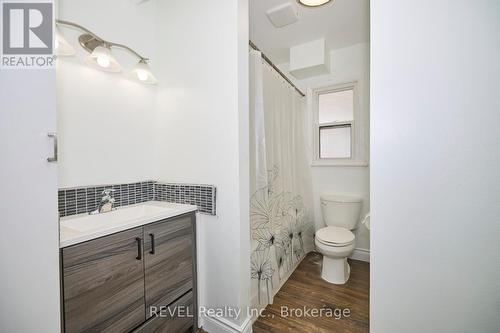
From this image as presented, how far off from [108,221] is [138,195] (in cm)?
34

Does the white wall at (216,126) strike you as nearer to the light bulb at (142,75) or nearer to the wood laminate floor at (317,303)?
the light bulb at (142,75)

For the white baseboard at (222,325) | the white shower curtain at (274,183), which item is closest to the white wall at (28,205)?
the white baseboard at (222,325)

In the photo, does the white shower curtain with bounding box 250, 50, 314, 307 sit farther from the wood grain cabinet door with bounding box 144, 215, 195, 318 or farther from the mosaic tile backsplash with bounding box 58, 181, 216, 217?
the wood grain cabinet door with bounding box 144, 215, 195, 318

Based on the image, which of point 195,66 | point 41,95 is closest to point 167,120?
point 195,66

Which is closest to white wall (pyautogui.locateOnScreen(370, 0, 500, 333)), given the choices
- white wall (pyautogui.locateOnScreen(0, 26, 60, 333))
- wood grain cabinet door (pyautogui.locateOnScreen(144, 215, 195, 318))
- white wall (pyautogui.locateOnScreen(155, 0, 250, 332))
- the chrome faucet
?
white wall (pyautogui.locateOnScreen(155, 0, 250, 332))

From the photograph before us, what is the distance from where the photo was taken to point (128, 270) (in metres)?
1.04

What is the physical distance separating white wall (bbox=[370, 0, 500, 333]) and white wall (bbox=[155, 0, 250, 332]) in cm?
75

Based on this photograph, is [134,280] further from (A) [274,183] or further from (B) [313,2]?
(B) [313,2]

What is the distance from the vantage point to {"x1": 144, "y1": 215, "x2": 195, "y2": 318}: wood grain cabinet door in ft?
3.73

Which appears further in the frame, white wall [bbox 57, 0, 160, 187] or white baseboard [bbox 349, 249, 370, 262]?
white baseboard [bbox 349, 249, 370, 262]

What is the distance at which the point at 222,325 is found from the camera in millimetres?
1368

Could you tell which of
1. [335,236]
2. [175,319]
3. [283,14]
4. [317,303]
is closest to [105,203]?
[175,319]

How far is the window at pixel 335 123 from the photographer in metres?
2.58

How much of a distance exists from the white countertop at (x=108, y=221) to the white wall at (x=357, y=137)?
6.14ft
